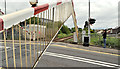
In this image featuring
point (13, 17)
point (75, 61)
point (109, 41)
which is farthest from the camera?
point (109, 41)

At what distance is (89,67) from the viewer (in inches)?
196

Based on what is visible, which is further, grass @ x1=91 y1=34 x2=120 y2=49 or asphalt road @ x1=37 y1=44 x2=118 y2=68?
grass @ x1=91 y1=34 x2=120 y2=49

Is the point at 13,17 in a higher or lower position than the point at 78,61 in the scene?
higher

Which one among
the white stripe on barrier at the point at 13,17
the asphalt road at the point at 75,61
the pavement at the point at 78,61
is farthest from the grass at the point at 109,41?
the white stripe on barrier at the point at 13,17

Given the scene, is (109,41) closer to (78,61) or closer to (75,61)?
(78,61)

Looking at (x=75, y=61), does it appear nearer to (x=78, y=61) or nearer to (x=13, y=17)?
(x=78, y=61)

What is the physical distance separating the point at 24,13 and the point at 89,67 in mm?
4438

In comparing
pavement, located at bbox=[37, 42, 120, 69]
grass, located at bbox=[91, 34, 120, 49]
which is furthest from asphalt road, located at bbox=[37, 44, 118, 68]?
grass, located at bbox=[91, 34, 120, 49]

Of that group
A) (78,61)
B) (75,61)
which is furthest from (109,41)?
(75,61)

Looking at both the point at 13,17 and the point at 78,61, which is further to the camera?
the point at 78,61

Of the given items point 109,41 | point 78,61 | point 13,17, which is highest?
point 13,17

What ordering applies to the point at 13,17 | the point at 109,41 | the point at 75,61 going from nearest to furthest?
the point at 13,17, the point at 75,61, the point at 109,41

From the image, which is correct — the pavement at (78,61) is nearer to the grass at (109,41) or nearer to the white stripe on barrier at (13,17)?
the grass at (109,41)

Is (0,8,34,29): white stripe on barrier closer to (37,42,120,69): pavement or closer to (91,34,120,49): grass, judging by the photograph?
(37,42,120,69): pavement
